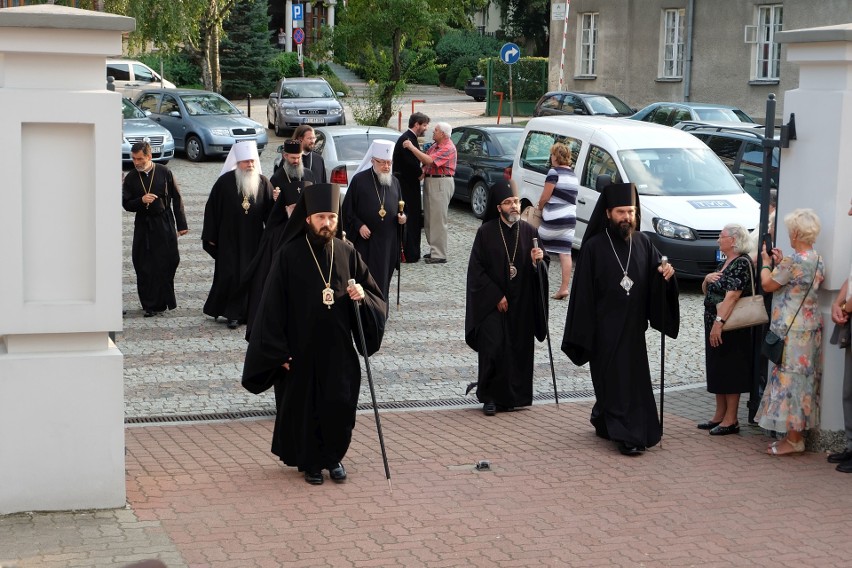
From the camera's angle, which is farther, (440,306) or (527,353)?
(440,306)

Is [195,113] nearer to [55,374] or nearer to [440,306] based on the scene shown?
[440,306]

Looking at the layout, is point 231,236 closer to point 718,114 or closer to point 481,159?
point 481,159

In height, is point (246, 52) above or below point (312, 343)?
above

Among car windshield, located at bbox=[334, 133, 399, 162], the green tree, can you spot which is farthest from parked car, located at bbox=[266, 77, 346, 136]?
the green tree

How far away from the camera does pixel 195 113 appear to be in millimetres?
27297

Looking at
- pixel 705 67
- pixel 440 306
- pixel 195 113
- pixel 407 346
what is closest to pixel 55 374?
pixel 407 346

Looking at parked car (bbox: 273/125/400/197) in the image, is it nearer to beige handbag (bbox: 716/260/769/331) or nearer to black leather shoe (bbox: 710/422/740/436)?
black leather shoe (bbox: 710/422/740/436)

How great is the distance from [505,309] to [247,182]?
388 centimetres

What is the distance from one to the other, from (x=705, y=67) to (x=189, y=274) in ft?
76.8

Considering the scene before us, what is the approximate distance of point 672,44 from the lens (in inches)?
1465

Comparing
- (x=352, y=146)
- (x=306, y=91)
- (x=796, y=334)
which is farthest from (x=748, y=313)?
(x=306, y=91)

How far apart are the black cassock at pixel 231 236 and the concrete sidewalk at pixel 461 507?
355 cm

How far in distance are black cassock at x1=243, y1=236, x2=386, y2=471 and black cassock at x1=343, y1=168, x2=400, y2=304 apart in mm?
4816

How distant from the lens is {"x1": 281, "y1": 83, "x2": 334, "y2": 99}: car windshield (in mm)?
33344
